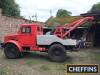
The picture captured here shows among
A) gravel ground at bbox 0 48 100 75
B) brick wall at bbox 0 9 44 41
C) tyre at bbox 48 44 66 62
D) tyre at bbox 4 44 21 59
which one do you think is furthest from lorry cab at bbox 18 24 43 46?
brick wall at bbox 0 9 44 41

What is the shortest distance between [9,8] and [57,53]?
72.6 feet

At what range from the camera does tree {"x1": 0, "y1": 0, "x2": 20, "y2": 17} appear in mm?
33312

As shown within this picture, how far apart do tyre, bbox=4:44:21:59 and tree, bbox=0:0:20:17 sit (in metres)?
17.7

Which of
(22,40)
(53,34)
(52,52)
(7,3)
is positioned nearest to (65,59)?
(52,52)

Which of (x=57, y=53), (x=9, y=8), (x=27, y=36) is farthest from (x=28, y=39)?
(x=9, y=8)

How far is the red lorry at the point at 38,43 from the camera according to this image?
14.5 meters

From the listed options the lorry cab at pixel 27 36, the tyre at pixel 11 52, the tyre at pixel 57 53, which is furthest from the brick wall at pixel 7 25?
A: the tyre at pixel 57 53

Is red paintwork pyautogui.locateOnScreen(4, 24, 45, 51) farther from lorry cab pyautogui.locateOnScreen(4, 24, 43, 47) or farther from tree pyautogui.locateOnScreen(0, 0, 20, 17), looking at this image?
tree pyautogui.locateOnScreen(0, 0, 20, 17)

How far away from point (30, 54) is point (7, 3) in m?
18.9

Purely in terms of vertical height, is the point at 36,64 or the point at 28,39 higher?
the point at 28,39

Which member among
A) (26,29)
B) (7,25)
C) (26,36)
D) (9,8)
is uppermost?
(9,8)

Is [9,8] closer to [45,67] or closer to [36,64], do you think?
[36,64]

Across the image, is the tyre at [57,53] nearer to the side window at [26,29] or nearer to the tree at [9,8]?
the side window at [26,29]

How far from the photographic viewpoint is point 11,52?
15172mm
